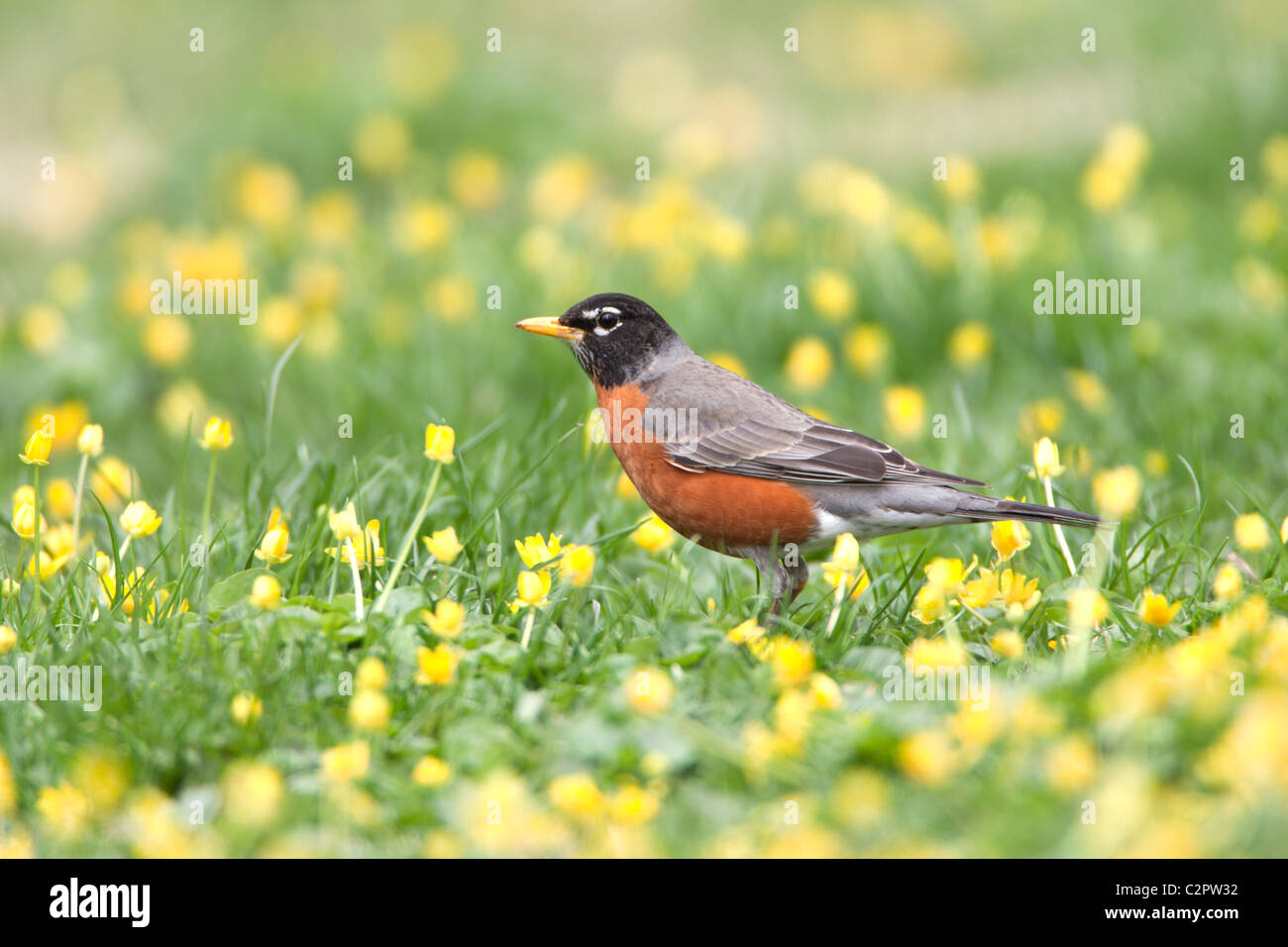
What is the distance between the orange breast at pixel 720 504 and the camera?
5195mm

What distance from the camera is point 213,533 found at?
5.00 meters

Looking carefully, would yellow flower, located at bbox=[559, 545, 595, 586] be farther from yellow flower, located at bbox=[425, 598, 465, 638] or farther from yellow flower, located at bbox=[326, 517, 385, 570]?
yellow flower, located at bbox=[326, 517, 385, 570]

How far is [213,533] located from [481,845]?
7.01ft

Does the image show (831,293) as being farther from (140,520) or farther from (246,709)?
(246,709)

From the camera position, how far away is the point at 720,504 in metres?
5.20

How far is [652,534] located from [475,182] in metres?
5.25

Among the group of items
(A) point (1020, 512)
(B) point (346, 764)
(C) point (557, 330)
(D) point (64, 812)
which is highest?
(C) point (557, 330)

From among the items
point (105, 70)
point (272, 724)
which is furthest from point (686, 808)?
point (105, 70)

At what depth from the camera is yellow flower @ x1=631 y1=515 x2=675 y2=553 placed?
5145 mm

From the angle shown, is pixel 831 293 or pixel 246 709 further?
pixel 831 293

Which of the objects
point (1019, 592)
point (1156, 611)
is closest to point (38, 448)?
point (1019, 592)

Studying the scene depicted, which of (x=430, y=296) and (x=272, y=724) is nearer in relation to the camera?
(x=272, y=724)
